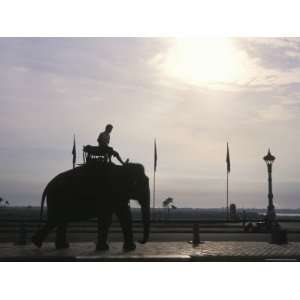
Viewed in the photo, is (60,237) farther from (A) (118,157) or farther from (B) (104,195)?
(A) (118,157)

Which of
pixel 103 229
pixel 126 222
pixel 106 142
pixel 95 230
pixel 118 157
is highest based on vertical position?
pixel 106 142

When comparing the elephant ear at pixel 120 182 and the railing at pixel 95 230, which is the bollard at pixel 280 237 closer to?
the railing at pixel 95 230

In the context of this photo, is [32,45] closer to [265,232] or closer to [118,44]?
[118,44]

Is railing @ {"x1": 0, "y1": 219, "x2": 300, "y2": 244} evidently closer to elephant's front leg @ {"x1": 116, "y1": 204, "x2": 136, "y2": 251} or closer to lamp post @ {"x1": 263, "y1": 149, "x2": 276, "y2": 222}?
lamp post @ {"x1": 263, "y1": 149, "x2": 276, "y2": 222}

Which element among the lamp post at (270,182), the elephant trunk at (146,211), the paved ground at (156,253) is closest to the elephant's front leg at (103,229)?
the paved ground at (156,253)

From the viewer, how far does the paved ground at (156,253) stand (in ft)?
44.4

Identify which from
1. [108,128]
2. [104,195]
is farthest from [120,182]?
[108,128]

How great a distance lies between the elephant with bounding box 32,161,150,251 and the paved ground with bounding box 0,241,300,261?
622mm

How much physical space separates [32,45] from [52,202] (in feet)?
15.3

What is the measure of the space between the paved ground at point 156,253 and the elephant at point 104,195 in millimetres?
622

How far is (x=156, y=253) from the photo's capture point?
1434 cm

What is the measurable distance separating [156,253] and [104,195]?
7.08 ft

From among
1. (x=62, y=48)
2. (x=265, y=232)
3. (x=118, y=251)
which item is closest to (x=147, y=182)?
(x=118, y=251)

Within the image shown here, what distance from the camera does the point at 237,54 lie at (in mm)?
15391
